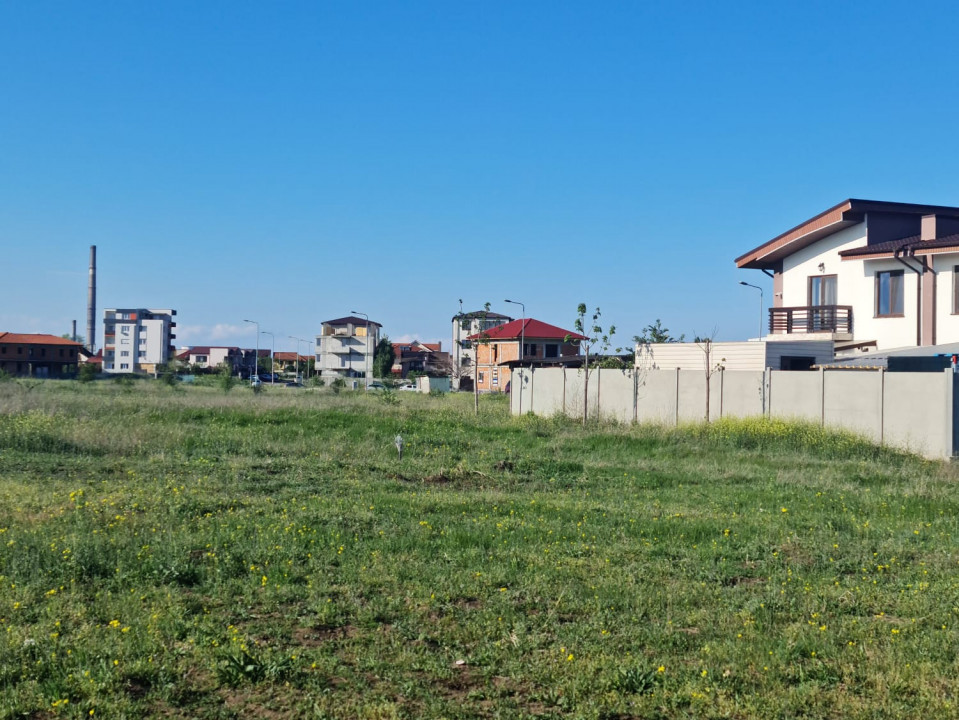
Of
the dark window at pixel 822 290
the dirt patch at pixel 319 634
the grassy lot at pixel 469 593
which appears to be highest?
the dark window at pixel 822 290

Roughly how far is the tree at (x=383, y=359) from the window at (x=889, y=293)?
237ft

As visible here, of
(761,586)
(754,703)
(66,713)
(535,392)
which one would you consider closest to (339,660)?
(66,713)

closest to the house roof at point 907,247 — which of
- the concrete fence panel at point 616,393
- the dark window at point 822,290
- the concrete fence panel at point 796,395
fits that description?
the dark window at point 822,290

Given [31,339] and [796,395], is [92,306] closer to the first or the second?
[31,339]

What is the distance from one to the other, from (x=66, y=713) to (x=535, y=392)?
1046 inches

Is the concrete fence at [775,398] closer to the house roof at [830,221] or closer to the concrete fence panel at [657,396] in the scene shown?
the concrete fence panel at [657,396]

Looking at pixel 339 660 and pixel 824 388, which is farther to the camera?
pixel 824 388

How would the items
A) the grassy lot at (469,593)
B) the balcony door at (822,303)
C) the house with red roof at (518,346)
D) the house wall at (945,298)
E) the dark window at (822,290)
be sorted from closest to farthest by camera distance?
the grassy lot at (469,593)
the house wall at (945,298)
the balcony door at (822,303)
the dark window at (822,290)
the house with red roof at (518,346)

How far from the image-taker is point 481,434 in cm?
2464

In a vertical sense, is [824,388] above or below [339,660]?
above

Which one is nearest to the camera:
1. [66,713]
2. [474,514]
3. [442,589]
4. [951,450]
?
[66,713]

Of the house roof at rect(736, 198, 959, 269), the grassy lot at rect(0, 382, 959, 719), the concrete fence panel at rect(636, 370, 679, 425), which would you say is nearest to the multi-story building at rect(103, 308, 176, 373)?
the house roof at rect(736, 198, 959, 269)

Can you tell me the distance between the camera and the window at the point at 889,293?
29.1 meters

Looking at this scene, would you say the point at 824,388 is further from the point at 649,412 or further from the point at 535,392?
the point at 535,392
